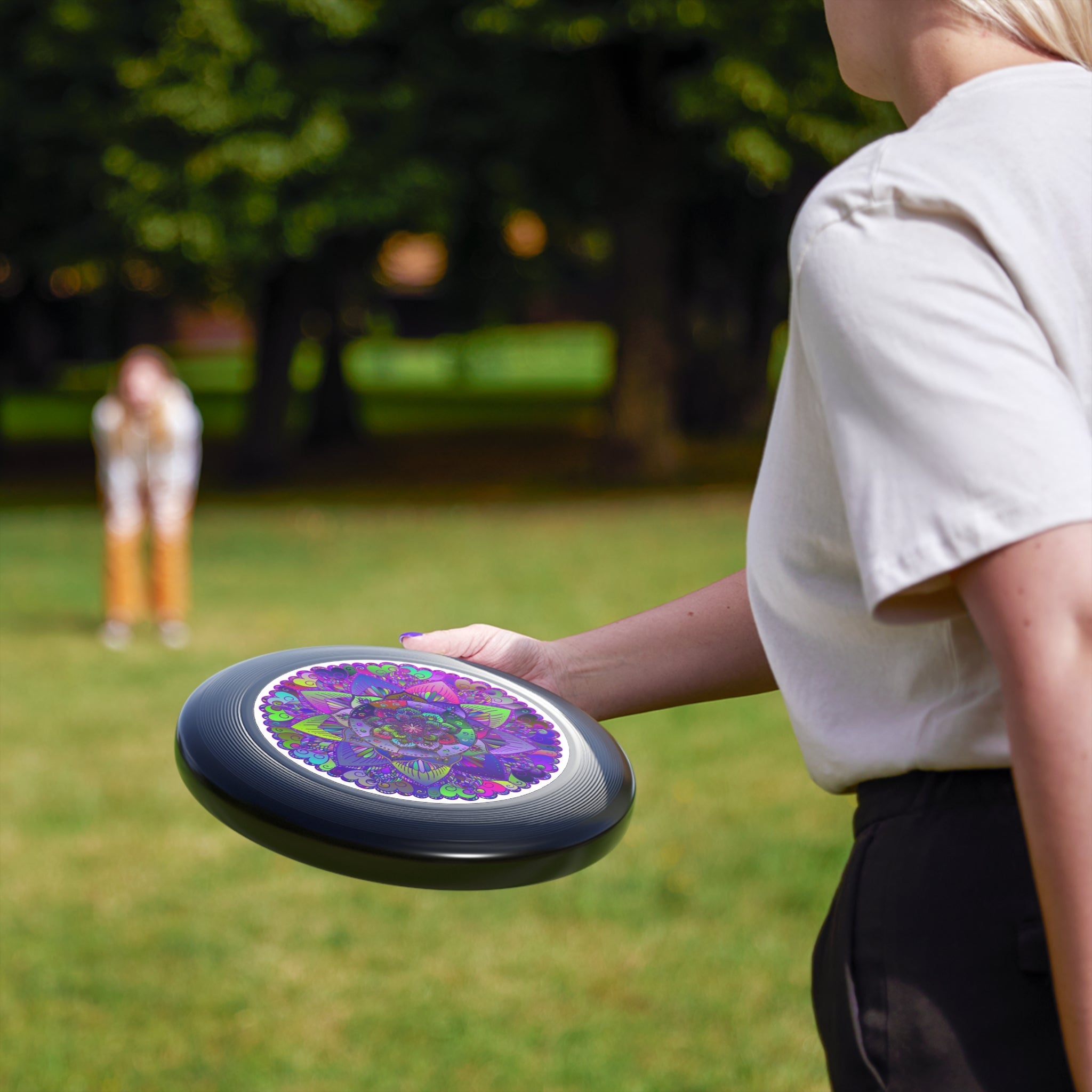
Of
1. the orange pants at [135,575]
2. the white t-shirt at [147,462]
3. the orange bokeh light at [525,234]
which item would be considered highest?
the white t-shirt at [147,462]

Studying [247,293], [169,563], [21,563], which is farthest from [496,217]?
[169,563]

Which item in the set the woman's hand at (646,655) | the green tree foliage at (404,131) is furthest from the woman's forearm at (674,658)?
the green tree foliage at (404,131)

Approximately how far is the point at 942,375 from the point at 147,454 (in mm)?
9358

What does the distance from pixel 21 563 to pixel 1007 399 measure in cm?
1398

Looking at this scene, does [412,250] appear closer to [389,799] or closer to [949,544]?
[389,799]

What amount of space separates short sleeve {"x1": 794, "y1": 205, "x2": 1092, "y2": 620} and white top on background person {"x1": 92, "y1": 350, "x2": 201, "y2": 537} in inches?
354

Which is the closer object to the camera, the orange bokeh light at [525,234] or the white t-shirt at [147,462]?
the white t-shirt at [147,462]

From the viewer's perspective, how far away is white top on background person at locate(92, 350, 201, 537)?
962cm

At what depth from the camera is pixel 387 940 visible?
16.0 feet

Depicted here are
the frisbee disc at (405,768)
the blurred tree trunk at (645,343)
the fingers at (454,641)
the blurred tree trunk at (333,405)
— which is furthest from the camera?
the blurred tree trunk at (333,405)

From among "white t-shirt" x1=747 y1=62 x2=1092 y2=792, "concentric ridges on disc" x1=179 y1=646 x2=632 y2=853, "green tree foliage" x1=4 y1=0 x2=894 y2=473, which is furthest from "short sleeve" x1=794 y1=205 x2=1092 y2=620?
"green tree foliage" x1=4 y1=0 x2=894 y2=473

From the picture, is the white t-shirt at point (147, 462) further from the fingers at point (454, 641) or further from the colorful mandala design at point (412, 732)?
the colorful mandala design at point (412, 732)

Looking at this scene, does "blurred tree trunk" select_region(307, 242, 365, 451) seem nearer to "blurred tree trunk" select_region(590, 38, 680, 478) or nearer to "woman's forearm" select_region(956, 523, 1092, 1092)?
→ "blurred tree trunk" select_region(590, 38, 680, 478)

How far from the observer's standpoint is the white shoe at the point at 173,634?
9.88 m
